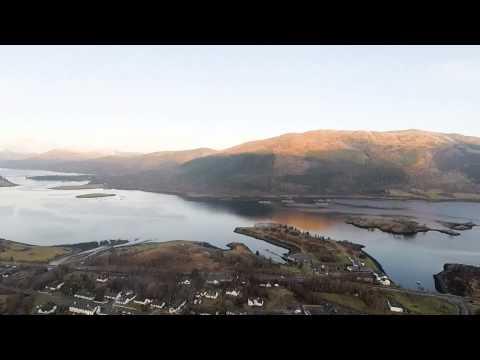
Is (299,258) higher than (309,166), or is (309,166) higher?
(309,166)

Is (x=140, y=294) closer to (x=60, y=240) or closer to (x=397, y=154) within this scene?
(x=60, y=240)

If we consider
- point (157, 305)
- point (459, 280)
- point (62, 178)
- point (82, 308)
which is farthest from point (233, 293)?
point (62, 178)

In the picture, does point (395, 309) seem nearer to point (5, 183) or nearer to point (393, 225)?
point (393, 225)

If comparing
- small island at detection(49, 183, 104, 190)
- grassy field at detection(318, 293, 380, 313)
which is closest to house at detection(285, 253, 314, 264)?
grassy field at detection(318, 293, 380, 313)

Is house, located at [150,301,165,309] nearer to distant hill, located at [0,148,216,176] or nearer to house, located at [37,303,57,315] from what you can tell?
house, located at [37,303,57,315]

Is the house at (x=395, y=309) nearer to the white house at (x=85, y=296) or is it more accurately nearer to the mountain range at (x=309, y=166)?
the white house at (x=85, y=296)

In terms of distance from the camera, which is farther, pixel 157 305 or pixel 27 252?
pixel 27 252
